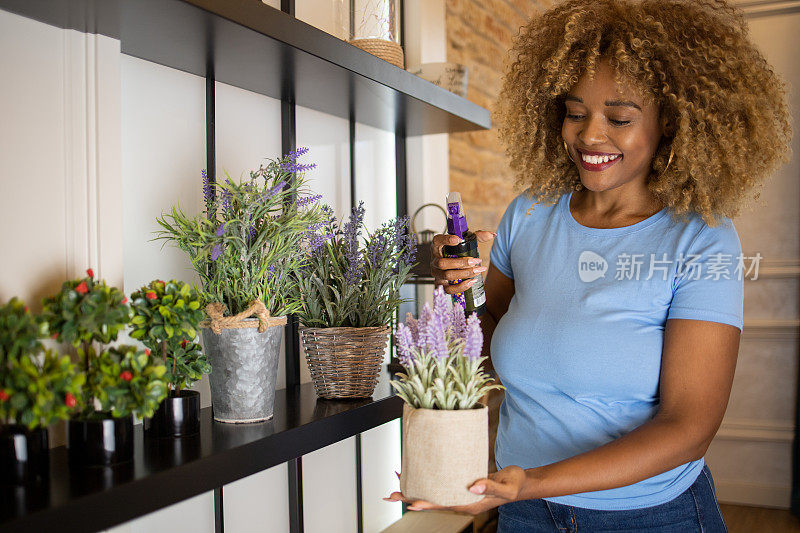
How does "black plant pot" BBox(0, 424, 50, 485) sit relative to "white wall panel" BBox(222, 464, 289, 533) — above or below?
above

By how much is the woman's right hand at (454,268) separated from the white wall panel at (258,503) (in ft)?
1.83

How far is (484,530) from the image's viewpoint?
2271 mm

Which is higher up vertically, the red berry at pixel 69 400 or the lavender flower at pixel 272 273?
the lavender flower at pixel 272 273

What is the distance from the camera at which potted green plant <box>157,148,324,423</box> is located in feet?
3.37

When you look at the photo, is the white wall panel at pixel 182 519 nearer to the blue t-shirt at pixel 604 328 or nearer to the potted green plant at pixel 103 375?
the potted green plant at pixel 103 375

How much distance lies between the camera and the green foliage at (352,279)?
125 centimetres

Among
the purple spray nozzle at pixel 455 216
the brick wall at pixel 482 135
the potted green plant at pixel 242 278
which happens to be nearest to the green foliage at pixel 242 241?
the potted green plant at pixel 242 278

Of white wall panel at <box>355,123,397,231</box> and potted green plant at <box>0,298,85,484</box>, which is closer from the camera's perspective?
potted green plant at <box>0,298,85,484</box>

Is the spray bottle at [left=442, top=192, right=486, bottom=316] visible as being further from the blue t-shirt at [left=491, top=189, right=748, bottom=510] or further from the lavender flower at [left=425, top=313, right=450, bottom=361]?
the lavender flower at [left=425, top=313, right=450, bottom=361]

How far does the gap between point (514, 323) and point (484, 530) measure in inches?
49.2

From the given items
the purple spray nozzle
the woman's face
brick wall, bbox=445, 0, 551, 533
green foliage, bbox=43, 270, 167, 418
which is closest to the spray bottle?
the purple spray nozzle

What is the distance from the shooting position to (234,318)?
102 centimetres

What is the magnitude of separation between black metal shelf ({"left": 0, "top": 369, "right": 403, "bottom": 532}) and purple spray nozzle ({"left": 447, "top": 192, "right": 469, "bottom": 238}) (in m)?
0.32

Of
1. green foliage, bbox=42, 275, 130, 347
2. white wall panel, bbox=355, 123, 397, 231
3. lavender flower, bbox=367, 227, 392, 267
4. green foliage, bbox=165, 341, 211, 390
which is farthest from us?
white wall panel, bbox=355, 123, 397, 231
